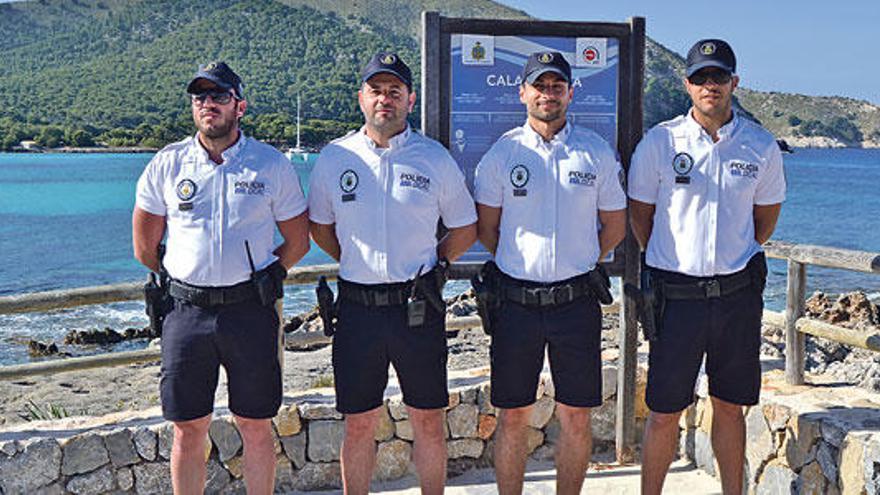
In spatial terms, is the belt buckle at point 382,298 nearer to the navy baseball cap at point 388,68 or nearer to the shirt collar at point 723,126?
the navy baseball cap at point 388,68

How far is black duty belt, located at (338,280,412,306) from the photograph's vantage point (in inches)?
153

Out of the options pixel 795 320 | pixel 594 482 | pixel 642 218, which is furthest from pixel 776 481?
pixel 642 218

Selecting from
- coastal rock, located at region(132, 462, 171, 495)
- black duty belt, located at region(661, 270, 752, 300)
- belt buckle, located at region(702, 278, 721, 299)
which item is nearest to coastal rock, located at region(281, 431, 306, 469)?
coastal rock, located at region(132, 462, 171, 495)

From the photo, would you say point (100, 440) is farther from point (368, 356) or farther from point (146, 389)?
point (146, 389)

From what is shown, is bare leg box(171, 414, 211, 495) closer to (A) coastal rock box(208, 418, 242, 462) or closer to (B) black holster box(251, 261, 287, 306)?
(B) black holster box(251, 261, 287, 306)

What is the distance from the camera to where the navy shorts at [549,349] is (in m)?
4.01

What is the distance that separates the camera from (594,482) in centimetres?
507

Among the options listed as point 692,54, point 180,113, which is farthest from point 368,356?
point 180,113

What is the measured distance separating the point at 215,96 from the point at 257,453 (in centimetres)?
159

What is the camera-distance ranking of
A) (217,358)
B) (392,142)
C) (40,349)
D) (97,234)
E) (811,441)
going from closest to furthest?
1. (217,358)
2. (392,142)
3. (811,441)
4. (40,349)
5. (97,234)

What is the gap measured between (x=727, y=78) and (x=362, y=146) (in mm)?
1702

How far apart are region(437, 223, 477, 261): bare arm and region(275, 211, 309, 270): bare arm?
2.09 feet

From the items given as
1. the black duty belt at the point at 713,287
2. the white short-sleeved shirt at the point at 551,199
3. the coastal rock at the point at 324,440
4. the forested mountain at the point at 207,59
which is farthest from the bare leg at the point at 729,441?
the forested mountain at the point at 207,59

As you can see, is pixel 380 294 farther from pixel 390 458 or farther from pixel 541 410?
pixel 541 410
